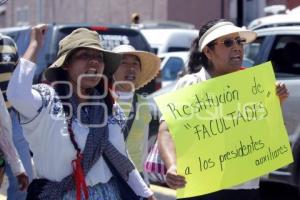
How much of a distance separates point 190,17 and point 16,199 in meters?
22.1

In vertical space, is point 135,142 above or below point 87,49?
below

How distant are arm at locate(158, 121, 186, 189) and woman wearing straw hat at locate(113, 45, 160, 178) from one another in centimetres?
104

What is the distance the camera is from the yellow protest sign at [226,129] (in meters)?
4.04

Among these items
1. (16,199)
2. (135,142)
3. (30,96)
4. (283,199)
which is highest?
(30,96)

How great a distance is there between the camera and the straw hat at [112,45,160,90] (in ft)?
17.8

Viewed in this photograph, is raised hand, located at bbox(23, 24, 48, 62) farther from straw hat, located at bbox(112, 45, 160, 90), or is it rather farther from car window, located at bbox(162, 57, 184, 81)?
car window, located at bbox(162, 57, 184, 81)

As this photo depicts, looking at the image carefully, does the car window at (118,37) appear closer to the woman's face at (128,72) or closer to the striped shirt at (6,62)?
the woman's face at (128,72)

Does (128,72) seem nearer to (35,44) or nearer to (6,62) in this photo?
(6,62)

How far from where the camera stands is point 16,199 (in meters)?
5.48

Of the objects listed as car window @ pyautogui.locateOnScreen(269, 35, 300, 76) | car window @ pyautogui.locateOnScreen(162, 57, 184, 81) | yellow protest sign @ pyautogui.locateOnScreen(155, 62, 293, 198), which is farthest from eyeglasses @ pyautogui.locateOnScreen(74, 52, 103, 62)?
car window @ pyautogui.locateOnScreen(162, 57, 184, 81)

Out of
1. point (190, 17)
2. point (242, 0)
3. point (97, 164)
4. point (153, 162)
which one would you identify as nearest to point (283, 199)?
point (153, 162)

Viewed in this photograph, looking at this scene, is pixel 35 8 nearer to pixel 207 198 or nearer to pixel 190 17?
pixel 190 17

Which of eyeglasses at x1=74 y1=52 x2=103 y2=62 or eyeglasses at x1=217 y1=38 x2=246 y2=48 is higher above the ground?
eyeglasses at x1=217 y1=38 x2=246 y2=48

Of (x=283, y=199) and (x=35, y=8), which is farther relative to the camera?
(x=35, y=8)
